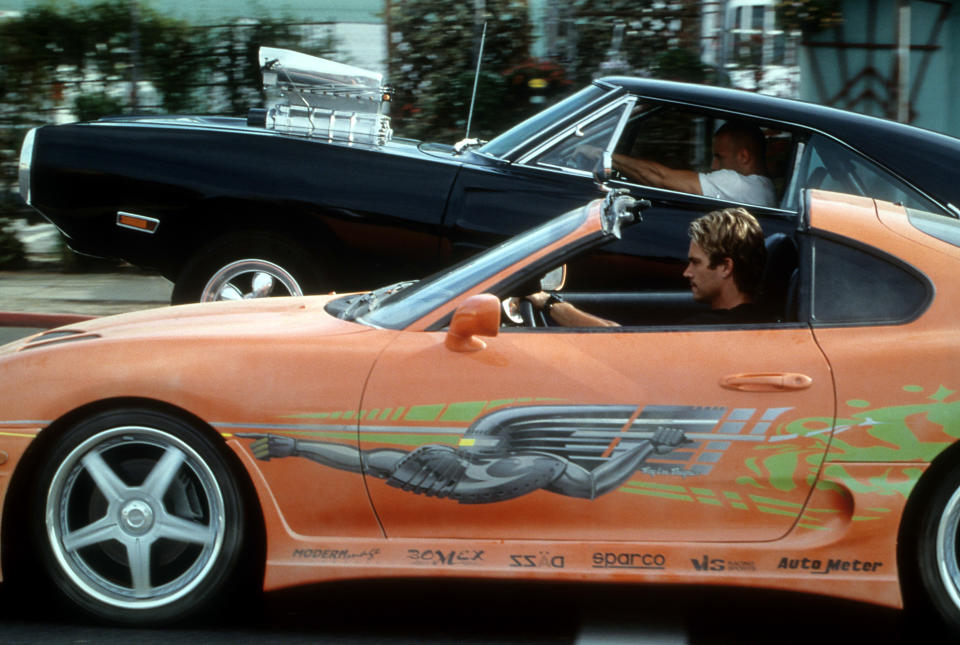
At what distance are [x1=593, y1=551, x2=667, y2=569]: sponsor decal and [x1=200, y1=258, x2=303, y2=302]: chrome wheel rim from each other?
3468mm

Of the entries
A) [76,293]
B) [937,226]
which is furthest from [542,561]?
[76,293]

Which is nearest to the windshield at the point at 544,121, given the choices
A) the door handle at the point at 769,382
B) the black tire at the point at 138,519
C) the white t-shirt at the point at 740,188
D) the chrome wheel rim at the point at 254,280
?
the white t-shirt at the point at 740,188

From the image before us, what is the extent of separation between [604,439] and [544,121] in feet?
11.4

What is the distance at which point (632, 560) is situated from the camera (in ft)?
12.8

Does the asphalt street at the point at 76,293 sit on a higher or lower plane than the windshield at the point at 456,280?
lower

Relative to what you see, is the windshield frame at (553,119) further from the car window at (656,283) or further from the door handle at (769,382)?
the door handle at (769,382)

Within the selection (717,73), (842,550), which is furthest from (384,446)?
(717,73)

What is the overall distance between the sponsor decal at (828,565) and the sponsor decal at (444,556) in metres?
0.86

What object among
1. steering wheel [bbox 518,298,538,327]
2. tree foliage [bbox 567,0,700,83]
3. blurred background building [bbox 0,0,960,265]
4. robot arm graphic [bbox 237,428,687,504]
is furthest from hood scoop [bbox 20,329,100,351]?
tree foliage [bbox 567,0,700,83]

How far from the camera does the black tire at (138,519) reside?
4008 mm

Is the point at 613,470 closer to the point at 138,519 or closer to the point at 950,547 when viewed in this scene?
the point at 950,547

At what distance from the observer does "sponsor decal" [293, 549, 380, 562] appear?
398 centimetres

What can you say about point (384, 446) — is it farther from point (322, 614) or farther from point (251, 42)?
point (251, 42)

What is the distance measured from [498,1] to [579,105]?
5662 mm
